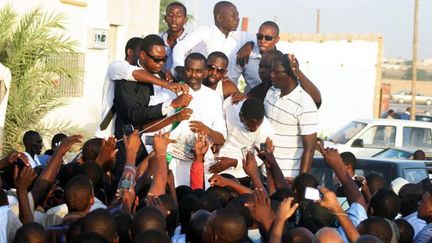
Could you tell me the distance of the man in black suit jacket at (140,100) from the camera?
782 centimetres

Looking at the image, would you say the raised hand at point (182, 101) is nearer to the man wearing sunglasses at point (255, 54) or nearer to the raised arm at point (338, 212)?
the man wearing sunglasses at point (255, 54)

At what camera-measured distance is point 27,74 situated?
14.3 m

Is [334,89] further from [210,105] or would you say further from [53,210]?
[53,210]

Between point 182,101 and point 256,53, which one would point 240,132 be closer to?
point 182,101

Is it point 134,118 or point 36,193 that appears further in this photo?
point 134,118

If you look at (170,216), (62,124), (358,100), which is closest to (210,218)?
(170,216)

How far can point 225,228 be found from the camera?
5207mm

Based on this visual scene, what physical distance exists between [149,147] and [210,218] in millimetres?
2845

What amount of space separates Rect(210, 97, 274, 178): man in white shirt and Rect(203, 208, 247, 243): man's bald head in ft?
8.97

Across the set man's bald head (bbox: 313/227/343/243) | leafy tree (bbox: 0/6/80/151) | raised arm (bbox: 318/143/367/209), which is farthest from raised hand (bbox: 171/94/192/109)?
leafy tree (bbox: 0/6/80/151)

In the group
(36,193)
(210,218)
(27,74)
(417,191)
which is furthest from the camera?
(27,74)

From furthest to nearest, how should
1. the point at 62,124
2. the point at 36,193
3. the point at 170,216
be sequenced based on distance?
the point at 62,124
the point at 36,193
the point at 170,216

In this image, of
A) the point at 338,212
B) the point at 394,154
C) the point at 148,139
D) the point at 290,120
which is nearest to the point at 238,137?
the point at 290,120

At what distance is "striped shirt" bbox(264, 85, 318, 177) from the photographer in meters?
8.38
